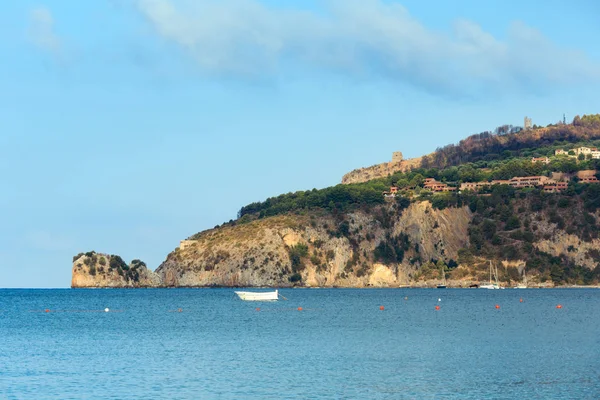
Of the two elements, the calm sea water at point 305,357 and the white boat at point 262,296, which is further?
the white boat at point 262,296

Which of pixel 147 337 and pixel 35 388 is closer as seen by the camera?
pixel 35 388

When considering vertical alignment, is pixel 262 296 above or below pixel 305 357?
above

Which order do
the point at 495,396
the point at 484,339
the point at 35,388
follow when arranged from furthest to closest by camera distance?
the point at 484,339, the point at 35,388, the point at 495,396

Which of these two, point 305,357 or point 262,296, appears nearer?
point 305,357

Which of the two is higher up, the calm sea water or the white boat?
the white boat

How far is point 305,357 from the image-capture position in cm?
6094

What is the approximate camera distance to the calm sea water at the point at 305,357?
4616 centimetres

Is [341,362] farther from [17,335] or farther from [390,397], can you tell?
[17,335]

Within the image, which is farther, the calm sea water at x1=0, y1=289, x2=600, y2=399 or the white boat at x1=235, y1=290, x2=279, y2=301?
the white boat at x1=235, y1=290, x2=279, y2=301

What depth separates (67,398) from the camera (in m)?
43.9

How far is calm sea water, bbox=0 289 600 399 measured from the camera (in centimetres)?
4616

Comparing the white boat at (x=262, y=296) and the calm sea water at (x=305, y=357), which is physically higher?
the white boat at (x=262, y=296)

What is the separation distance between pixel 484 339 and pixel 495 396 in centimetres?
3059

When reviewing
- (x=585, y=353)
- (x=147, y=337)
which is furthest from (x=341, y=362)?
(x=147, y=337)
